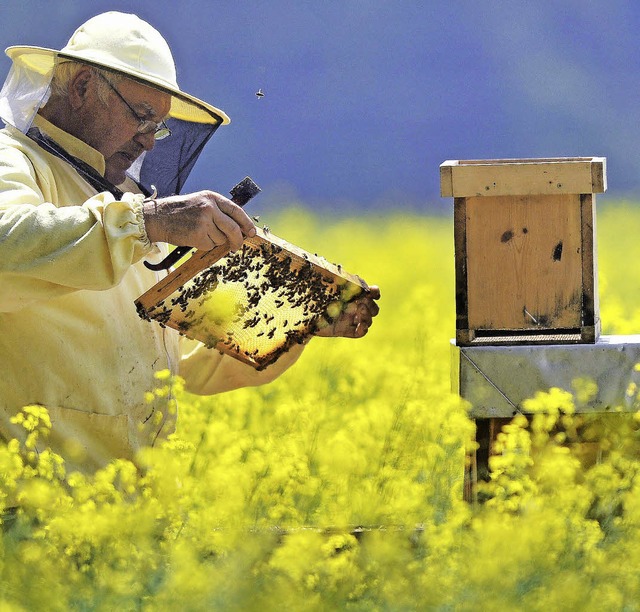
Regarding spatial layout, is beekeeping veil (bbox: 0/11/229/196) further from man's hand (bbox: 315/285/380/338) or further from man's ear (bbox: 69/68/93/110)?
man's hand (bbox: 315/285/380/338)

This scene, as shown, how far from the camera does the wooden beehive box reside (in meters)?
3.34

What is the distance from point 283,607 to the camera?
7.95ft

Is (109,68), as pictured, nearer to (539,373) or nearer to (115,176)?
(115,176)

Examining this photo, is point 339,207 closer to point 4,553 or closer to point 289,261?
point 289,261

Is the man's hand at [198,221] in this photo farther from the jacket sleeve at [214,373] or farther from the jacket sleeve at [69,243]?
the jacket sleeve at [214,373]

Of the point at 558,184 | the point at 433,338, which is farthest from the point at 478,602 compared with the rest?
the point at 433,338

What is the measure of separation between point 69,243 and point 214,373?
110 cm

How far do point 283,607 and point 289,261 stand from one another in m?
1.06

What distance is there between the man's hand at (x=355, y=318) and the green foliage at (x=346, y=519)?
28 centimetres

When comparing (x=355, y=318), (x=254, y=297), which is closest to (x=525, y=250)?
(x=355, y=318)

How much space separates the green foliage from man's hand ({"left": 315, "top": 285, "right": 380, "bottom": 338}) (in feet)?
0.93

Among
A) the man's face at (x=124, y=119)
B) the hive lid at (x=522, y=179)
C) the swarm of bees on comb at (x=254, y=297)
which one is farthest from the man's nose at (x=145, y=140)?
the hive lid at (x=522, y=179)

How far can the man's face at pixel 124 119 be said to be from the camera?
352 centimetres

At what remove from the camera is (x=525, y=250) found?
→ 3391 millimetres
